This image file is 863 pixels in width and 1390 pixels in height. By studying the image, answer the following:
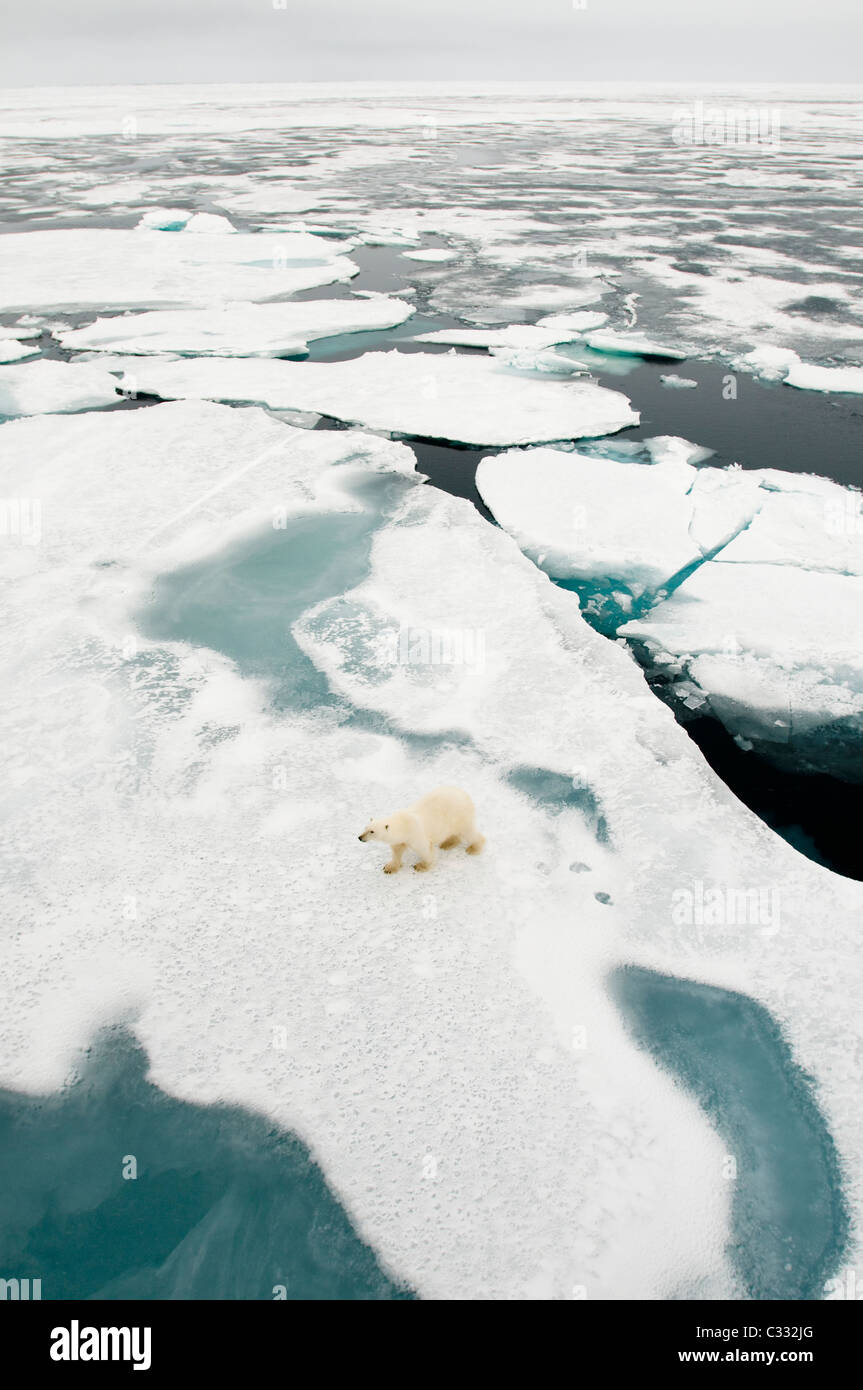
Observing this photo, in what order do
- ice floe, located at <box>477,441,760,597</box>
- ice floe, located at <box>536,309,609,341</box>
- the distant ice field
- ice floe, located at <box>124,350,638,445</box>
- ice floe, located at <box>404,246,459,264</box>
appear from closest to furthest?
→ the distant ice field, ice floe, located at <box>477,441,760,597</box>, ice floe, located at <box>124,350,638,445</box>, ice floe, located at <box>536,309,609,341</box>, ice floe, located at <box>404,246,459,264</box>

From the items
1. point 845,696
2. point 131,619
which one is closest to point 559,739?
point 845,696

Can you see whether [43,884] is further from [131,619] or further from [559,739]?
[559,739]

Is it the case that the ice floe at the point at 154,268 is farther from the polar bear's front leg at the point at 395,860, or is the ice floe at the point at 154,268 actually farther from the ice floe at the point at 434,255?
the polar bear's front leg at the point at 395,860

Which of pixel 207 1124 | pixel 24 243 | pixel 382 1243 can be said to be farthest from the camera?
pixel 24 243

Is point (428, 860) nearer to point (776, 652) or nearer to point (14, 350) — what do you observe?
point (776, 652)

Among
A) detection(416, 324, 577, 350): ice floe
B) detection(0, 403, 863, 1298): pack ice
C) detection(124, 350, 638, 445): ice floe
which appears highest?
detection(416, 324, 577, 350): ice floe

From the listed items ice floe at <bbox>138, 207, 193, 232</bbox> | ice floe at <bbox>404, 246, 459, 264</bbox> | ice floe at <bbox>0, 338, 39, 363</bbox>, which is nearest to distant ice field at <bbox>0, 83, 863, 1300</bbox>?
ice floe at <bbox>0, 338, 39, 363</bbox>

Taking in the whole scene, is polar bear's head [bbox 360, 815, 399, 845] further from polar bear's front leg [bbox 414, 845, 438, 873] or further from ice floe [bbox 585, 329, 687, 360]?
ice floe [bbox 585, 329, 687, 360]
